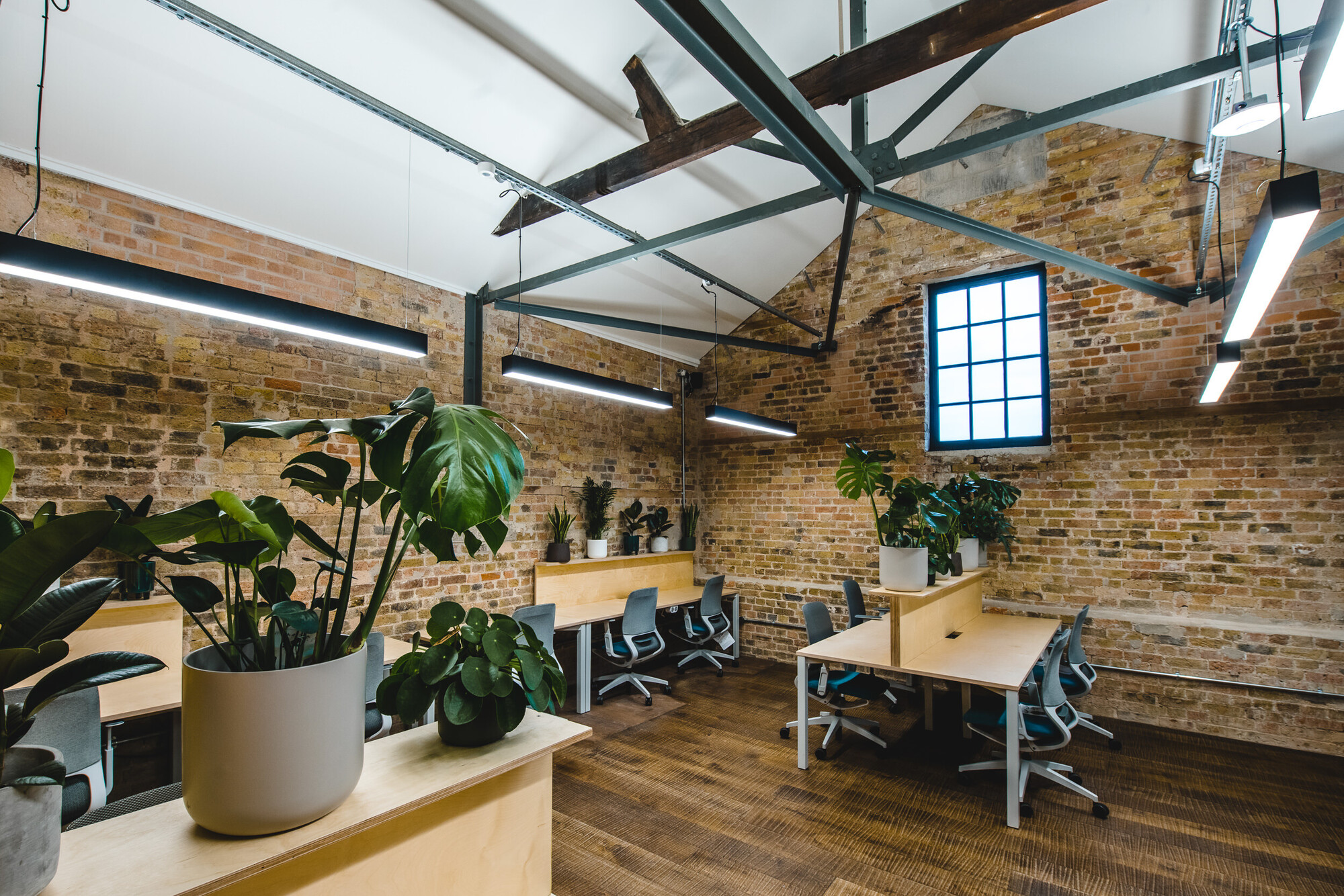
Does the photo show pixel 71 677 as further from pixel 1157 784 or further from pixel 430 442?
pixel 1157 784

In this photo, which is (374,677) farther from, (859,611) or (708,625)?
(859,611)

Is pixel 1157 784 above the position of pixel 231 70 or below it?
below

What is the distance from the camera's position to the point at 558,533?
19.6 feet

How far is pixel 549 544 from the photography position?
5934 mm

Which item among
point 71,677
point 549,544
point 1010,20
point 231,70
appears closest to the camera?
point 71,677

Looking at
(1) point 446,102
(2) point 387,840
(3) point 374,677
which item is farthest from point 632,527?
(2) point 387,840

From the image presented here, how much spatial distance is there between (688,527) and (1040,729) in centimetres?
436

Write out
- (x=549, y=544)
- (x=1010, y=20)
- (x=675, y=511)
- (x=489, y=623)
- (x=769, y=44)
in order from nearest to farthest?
(x=489, y=623) < (x=1010, y=20) < (x=769, y=44) < (x=549, y=544) < (x=675, y=511)

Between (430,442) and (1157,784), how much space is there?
16.0 feet

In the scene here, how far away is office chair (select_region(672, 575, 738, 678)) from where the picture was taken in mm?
6273

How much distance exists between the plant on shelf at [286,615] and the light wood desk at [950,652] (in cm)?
316

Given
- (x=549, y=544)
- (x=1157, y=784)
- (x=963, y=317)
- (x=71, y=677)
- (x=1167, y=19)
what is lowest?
(x=1157, y=784)

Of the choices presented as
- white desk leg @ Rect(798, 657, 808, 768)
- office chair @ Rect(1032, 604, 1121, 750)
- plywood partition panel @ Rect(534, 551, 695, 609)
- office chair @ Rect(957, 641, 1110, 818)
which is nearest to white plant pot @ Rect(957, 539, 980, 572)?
office chair @ Rect(1032, 604, 1121, 750)

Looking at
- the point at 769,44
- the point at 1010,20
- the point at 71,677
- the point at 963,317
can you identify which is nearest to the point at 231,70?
the point at 769,44
